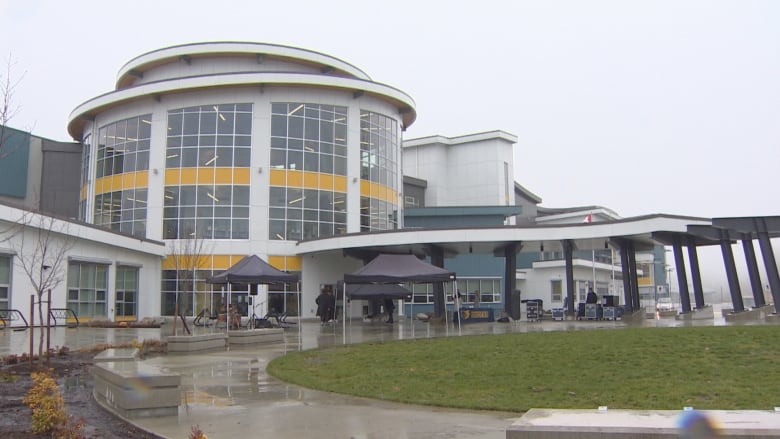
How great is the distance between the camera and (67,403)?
10.3 metres

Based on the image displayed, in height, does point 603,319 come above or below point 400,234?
below

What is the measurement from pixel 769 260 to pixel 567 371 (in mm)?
20183

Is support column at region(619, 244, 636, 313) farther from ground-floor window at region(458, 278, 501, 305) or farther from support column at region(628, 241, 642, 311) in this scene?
ground-floor window at region(458, 278, 501, 305)

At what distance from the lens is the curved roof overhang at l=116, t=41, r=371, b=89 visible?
145ft

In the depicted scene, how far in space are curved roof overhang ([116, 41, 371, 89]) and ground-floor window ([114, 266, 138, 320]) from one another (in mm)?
14448

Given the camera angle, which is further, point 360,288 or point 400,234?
point 400,234

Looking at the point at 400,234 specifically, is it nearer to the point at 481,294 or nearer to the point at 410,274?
the point at 410,274

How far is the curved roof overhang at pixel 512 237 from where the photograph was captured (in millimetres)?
31938

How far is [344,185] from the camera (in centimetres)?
4316

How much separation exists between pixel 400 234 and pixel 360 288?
6356mm

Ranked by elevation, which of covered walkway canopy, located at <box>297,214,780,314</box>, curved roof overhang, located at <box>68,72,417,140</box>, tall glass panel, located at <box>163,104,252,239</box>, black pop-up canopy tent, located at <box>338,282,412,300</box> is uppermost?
curved roof overhang, located at <box>68,72,417,140</box>

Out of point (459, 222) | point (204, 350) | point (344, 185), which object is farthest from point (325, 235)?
point (204, 350)

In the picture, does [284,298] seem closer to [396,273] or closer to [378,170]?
[378,170]

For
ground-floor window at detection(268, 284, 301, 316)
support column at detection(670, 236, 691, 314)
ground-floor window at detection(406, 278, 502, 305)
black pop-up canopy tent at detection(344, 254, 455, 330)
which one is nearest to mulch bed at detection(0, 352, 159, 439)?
black pop-up canopy tent at detection(344, 254, 455, 330)
